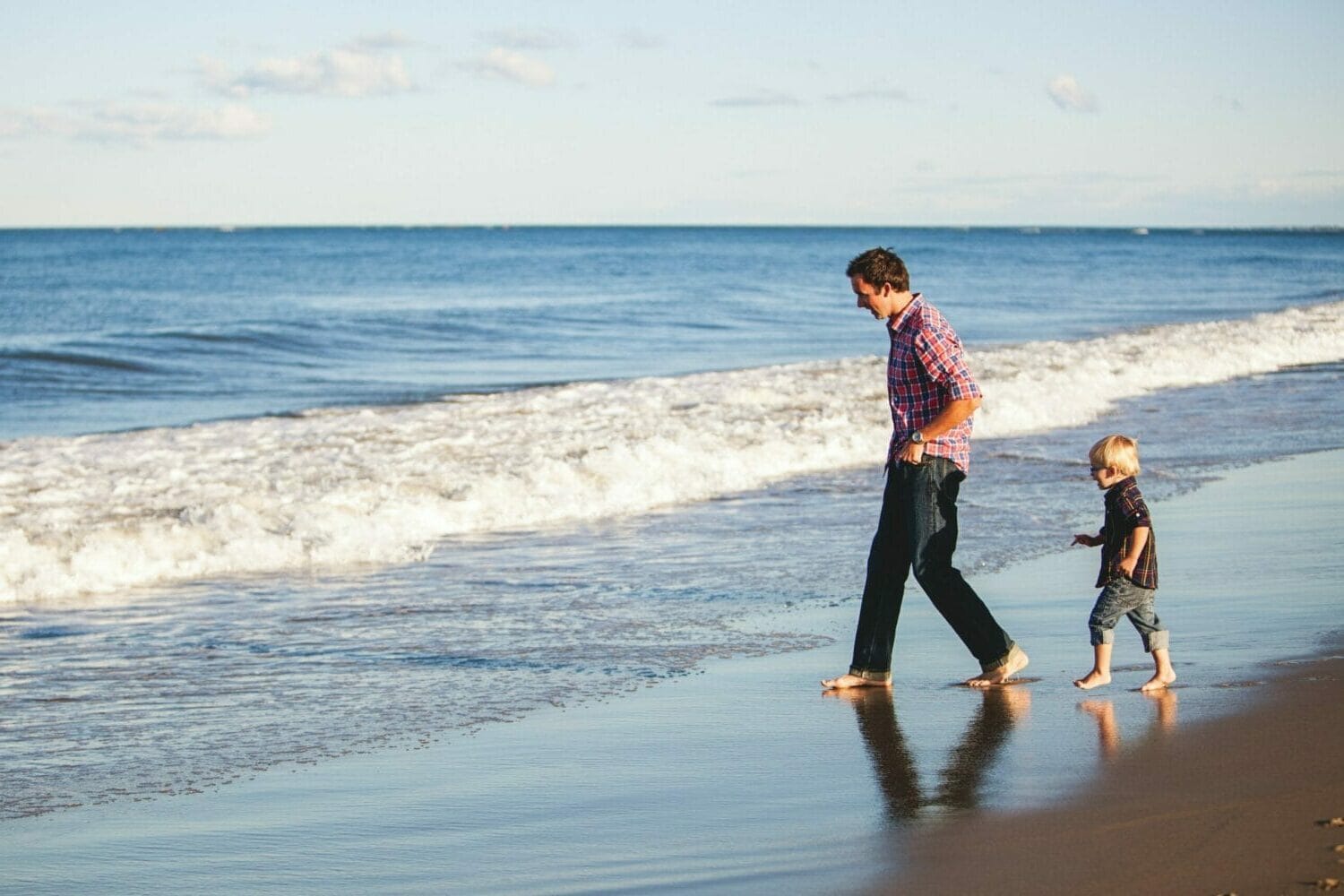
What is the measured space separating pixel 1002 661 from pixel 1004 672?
0.04 m

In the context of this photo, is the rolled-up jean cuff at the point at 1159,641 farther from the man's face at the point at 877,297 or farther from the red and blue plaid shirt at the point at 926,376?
the man's face at the point at 877,297

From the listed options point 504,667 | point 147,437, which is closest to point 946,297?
point 147,437

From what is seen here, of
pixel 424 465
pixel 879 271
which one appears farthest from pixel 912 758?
pixel 424 465

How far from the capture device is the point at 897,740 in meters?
5.15

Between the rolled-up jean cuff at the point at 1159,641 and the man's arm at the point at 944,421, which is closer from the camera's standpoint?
the man's arm at the point at 944,421

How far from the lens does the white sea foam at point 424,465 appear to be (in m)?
9.33

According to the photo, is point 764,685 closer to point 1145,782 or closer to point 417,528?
point 1145,782

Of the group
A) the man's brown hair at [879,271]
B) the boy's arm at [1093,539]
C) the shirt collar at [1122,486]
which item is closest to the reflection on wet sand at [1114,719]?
the boy's arm at [1093,539]

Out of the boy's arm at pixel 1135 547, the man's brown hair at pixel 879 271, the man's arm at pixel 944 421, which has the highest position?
the man's brown hair at pixel 879 271

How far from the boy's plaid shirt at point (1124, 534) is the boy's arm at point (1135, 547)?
0.01 metres

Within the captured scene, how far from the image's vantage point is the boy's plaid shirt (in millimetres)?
5527

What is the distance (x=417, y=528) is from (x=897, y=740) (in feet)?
18.7

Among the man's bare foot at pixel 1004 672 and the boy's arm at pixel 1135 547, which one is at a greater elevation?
the boy's arm at pixel 1135 547

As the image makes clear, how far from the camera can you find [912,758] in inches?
194
